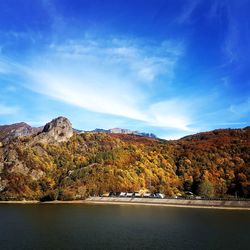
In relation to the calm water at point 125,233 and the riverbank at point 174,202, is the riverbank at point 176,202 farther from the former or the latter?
the calm water at point 125,233

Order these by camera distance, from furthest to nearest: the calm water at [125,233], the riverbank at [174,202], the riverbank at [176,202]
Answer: the riverbank at [174,202]
the riverbank at [176,202]
the calm water at [125,233]

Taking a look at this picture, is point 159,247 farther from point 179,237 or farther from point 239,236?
point 239,236

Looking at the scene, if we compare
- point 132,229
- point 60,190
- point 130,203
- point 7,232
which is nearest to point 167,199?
point 130,203

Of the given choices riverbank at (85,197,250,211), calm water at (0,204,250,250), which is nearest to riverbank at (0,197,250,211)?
riverbank at (85,197,250,211)

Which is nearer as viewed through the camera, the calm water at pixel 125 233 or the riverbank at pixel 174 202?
the calm water at pixel 125 233

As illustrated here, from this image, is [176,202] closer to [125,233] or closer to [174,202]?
[174,202]

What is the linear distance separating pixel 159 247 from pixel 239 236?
68.0ft

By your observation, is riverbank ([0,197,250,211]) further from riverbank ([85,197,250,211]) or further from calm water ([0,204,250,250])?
calm water ([0,204,250,250])

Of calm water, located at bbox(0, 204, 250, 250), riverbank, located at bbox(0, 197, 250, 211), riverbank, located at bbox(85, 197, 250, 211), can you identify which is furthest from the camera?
riverbank, located at bbox(0, 197, 250, 211)

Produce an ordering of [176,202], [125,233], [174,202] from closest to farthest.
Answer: [125,233] < [176,202] < [174,202]

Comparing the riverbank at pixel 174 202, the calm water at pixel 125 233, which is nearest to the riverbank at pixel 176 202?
the riverbank at pixel 174 202

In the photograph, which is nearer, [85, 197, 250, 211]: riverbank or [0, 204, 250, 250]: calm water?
[0, 204, 250, 250]: calm water

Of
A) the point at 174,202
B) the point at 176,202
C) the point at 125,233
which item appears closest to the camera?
the point at 125,233

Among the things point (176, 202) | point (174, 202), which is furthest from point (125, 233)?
point (174, 202)
